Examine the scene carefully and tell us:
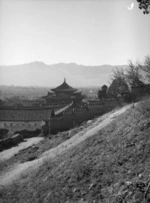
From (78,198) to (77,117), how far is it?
560 inches

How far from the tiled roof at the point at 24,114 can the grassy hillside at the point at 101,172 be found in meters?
16.9

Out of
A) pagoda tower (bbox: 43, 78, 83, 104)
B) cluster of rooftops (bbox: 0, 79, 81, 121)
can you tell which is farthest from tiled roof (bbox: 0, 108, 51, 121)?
pagoda tower (bbox: 43, 78, 83, 104)

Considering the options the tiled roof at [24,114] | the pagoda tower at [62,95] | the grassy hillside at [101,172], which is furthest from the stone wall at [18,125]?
the grassy hillside at [101,172]

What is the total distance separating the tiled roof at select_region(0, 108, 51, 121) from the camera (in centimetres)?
2733

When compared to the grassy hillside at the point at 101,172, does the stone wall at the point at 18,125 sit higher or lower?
lower

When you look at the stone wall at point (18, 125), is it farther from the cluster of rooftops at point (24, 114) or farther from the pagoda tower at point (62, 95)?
the pagoda tower at point (62, 95)

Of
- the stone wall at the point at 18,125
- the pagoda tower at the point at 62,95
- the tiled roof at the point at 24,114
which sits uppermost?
the pagoda tower at the point at 62,95

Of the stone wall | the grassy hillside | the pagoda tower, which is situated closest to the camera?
the grassy hillside

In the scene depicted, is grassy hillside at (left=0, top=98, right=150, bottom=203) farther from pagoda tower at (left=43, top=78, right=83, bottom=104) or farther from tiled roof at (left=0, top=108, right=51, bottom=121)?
pagoda tower at (left=43, top=78, right=83, bottom=104)

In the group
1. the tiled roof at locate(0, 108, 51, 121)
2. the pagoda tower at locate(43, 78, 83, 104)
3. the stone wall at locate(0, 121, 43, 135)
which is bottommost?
the stone wall at locate(0, 121, 43, 135)

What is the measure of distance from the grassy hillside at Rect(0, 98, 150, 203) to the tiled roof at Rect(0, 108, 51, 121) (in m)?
16.9

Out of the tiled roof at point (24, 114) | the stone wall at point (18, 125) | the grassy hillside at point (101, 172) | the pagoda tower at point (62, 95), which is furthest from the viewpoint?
the pagoda tower at point (62, 95)

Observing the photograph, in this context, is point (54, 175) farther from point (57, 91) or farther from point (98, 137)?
point (57, 91)

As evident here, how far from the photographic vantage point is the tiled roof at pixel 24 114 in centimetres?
2733
